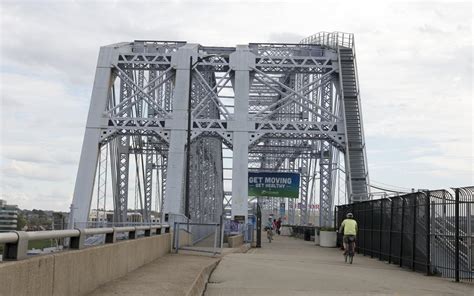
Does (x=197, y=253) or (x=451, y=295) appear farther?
(x=197, y=253)

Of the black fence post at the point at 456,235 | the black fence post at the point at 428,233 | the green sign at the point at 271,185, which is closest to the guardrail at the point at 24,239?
the black fence post at the point at 456,235

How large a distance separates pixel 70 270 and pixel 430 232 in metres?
11.7

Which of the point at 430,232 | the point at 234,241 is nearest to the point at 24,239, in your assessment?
the point at 430,232

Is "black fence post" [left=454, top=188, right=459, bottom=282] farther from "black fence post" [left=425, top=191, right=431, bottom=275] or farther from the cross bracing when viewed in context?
the cross bracing

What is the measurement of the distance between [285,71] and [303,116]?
8.18 metres

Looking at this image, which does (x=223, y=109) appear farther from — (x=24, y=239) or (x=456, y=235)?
(x=24, y=239)

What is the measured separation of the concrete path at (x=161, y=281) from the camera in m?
10.5

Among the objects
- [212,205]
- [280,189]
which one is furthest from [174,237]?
[212,205]

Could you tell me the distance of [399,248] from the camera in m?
21.1

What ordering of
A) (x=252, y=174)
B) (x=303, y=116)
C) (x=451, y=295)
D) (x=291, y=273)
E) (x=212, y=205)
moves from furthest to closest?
(x=212, y=205), (x=252, y=174), (x=303, y=116), (x=291, y=273), (x=451, y=295)

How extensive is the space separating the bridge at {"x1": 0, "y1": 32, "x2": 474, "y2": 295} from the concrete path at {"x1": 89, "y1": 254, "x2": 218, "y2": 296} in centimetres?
5

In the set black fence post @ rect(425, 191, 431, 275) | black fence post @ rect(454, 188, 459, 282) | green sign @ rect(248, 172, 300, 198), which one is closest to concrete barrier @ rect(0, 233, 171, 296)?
black fence post @ rect(454, 188, 459, 282)

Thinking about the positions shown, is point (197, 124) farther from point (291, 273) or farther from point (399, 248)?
point (291, 273)

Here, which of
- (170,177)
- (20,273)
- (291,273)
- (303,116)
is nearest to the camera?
(20,273)
